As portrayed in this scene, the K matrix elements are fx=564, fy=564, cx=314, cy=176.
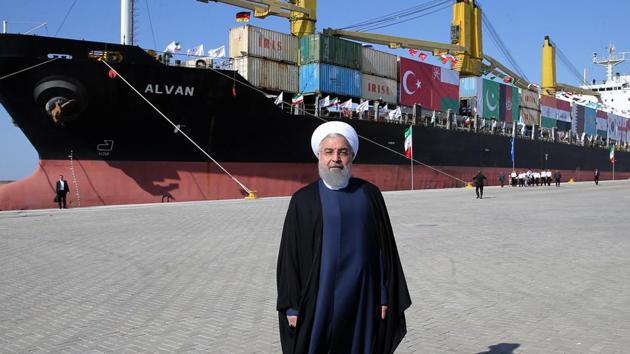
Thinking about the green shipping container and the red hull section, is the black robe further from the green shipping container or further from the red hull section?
the green shipping container

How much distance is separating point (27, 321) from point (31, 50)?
14003mm

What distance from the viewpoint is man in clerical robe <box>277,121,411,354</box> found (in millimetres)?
2680

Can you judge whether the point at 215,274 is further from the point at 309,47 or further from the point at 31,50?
the point at 309,47

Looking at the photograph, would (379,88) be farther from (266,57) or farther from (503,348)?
(503,348)

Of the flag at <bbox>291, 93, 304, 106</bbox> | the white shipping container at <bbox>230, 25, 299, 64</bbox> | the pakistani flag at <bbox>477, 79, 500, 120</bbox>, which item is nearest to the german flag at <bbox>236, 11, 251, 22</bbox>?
the white shipping container at <bbox>230, 25, 299, 64</bbox>

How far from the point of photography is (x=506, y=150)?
124ft

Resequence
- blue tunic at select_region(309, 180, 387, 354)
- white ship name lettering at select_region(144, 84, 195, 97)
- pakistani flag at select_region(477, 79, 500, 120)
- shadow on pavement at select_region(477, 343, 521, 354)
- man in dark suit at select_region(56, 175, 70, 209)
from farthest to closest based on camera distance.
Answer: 1. pakistani flag at select_region(477, 79, 500, 120)
2. white ship name lettering at select_region(144, 84, 195, 97)
3. man in dark suit at select_region(56, 175, 70, 209)
4. shadow on pavement at select_region(477, 343, 521, 354)
5. blue tunic at select_region(309, 180, 387, 354)

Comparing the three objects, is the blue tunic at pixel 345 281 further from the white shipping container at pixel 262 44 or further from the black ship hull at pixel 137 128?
the white shipping container at pixel 262 44

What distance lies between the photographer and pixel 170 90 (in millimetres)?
18297

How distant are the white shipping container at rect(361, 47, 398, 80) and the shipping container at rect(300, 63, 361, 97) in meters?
0.97

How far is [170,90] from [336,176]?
16496mm

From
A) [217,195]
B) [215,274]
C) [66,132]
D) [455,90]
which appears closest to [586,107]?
[455,90]

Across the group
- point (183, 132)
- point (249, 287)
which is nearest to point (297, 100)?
point (183, 132)

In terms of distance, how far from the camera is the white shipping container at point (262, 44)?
71.5ft
